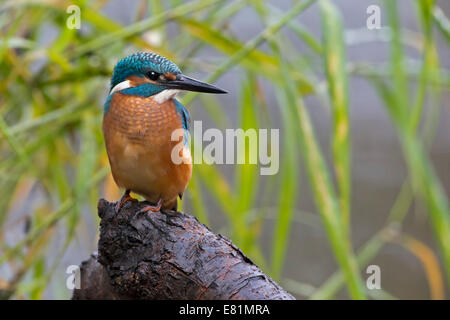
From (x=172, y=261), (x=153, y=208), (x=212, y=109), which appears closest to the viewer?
(x=172, y=261)

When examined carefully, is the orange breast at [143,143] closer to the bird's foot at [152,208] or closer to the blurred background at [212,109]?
the bird's foot at [152,208]

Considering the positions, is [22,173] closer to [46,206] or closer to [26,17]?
[46,206]

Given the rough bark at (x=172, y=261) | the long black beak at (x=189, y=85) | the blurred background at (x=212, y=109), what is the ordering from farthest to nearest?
the blurred background at (x=212, y=109) → the long black beak at (x=189, y=85) → the rough bark at (x=172, y=261)

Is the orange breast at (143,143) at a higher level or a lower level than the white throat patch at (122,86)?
lower

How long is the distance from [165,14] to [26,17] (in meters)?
0.48

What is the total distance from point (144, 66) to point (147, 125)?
83 mm

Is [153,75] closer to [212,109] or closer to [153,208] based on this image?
[153,208]

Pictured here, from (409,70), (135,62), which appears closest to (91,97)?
(135,62)

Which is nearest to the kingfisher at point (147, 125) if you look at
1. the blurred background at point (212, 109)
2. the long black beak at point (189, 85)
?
the long black beak at point (189, 85)

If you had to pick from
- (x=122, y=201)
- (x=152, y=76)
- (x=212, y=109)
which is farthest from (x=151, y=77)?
(x=212, y=109)

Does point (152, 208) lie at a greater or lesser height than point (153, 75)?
lesser

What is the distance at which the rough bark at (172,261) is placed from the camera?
68 cm

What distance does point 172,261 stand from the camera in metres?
0.73

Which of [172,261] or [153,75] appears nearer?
[172,261]
